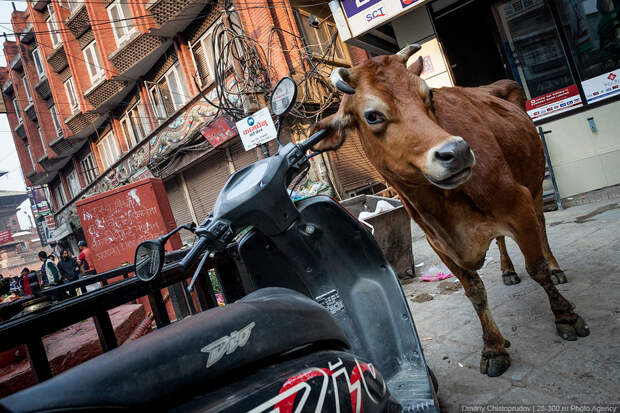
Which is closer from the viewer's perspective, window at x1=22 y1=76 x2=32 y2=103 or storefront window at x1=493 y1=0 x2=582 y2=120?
storefront window at x1=493 y1=0 x2=582 y2=120

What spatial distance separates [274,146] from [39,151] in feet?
71.2

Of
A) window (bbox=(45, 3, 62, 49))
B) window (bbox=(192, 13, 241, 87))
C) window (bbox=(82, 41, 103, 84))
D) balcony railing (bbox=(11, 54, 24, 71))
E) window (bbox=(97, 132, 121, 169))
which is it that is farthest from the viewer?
balcony railing (bbox=(11, 54, 24, 71))

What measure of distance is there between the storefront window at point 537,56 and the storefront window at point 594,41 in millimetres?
188

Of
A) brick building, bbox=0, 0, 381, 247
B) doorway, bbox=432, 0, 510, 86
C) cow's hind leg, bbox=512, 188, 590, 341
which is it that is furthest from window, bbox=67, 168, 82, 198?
cow's hind leg, bbox=512, 188, 590, 341

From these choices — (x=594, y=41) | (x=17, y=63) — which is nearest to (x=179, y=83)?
(x=594, y=41)

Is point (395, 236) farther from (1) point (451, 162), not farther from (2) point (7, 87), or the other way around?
(2) point (7, 87)

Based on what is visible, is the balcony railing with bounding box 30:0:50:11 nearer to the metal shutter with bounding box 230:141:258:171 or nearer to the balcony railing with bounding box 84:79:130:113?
the balcony railing with bounding box 84:79:130:113

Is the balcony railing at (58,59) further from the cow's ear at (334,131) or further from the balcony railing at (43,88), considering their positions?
the cow's ear at (334,131)

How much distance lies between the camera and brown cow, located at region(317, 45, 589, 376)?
1.74 meters

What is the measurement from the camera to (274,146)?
466 inches

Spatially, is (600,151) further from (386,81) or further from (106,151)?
(106,151)

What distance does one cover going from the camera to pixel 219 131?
11.9 meters

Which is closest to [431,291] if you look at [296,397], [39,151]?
[296,397]

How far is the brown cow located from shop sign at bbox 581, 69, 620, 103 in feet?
16.8
